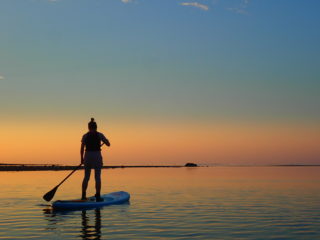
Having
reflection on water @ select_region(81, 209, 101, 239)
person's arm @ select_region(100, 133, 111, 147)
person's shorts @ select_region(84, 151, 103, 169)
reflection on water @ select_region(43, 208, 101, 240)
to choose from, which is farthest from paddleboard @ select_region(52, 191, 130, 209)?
person's arm @ select_region(100, 133, 111, 147)

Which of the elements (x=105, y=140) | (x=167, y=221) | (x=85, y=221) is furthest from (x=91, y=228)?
(x=105, y=140)

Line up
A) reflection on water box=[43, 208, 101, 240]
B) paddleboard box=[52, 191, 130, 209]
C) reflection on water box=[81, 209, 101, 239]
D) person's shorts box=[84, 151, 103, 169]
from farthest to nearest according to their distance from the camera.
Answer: person's shorts box=[84, 151, 103, 169]
paddleboard box=[52, 191, 130, 209]
reflection on water box=[43, 208, 101, 240]
reflection on water box=[81, 209, 101, 239]

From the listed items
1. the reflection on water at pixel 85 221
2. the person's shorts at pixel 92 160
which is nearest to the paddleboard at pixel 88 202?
the reflection on water at pixel 85 221

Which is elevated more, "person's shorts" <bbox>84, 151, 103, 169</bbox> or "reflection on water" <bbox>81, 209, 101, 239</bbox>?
"person's shorts" <bbox>84, 151, 103, 169</bbox>

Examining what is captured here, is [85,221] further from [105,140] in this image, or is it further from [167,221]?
[105,140]

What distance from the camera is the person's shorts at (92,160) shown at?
782 inches

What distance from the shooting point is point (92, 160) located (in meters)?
19.9

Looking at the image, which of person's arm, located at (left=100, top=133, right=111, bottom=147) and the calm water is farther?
person's arm, located at (left=100, top=133, right=111, bottom=147)

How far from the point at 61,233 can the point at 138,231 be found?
7.20 ft

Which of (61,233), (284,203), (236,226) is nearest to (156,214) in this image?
(236,226)

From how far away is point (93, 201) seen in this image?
20172 mm

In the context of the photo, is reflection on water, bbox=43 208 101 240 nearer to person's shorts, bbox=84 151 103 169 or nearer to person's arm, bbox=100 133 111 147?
person's shorts, bbox=84 151 103 169

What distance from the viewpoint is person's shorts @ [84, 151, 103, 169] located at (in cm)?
1988

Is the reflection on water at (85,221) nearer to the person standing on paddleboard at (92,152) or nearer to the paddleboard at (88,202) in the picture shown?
the paddleboard at (88,202)
